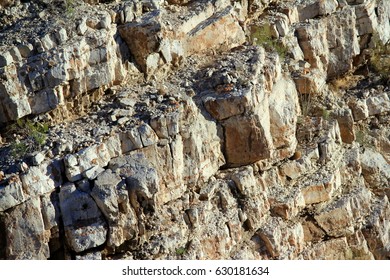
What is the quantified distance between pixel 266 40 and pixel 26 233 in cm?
574

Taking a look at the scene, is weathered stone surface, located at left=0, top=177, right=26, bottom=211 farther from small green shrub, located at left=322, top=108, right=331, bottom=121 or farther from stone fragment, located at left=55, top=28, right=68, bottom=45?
small green shrub, located at left=322, top=108, right=331, bottom=121

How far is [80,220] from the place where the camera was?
1560cm

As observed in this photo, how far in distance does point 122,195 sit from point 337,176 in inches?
172

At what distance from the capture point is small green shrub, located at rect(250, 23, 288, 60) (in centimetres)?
1873

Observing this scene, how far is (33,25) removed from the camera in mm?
16953

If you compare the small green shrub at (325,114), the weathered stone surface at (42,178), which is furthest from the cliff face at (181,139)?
the small green shrub at (325,114)

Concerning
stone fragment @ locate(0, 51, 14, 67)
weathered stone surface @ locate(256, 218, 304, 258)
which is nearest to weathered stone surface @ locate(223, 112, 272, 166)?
weathered stone surface @ locate(256, 218, 304, 258)

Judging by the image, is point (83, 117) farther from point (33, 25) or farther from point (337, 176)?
point (337, 176)

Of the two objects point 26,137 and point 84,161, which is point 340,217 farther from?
point 26,137

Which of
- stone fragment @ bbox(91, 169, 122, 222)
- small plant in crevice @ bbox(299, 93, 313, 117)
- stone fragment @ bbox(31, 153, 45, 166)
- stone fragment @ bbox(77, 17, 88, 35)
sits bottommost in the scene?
stone fragment @ bbox(91, 169, 122, 222)

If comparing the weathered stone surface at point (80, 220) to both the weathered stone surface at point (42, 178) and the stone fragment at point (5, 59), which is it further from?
the stone fragment at point (5, 59)

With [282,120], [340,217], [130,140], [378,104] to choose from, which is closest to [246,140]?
[282,120]

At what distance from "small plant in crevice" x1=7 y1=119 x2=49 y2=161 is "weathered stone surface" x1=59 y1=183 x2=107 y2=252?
0.80m
